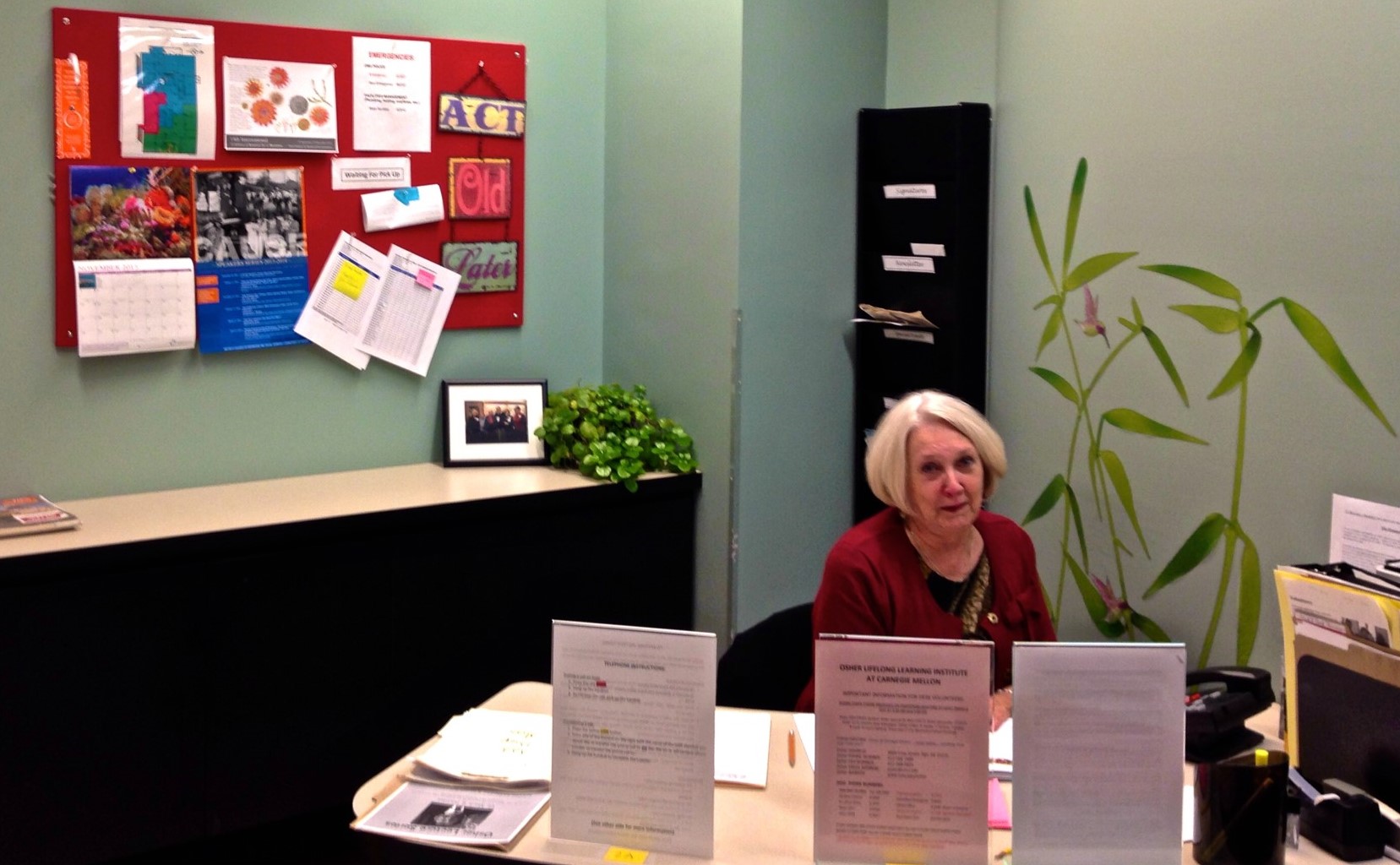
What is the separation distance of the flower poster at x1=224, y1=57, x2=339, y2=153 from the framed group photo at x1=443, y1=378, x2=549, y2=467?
823 mm

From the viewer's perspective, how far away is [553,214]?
4.15 m

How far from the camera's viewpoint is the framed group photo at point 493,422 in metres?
3.94

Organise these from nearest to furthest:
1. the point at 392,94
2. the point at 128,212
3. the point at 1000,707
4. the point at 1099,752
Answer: the point at 1099,752 → the point at 1000,707 → the point at 128,212 → the point at 392,94

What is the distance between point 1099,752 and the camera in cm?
176

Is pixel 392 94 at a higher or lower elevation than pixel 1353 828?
higher

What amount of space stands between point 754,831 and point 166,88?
2.52 m

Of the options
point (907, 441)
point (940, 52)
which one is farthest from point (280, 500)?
point (940, 52)

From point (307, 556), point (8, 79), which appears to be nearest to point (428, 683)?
point (307, 556)

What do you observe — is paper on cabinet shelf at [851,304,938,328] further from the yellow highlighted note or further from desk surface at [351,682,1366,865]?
desk surface at [351,682,1366,865]

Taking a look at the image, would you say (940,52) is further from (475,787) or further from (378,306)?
(475,787)

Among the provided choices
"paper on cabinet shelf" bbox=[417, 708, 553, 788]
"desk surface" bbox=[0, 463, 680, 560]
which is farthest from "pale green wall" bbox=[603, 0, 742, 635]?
"paper on cabinet shelf" bbox=[417, 708, 553, 788]

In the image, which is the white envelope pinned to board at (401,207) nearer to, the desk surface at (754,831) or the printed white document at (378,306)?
the printed white document at (378,306)

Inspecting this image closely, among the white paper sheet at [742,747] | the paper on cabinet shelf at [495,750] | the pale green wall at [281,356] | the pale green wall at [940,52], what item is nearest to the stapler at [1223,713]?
the white paper sheet at [742,747]

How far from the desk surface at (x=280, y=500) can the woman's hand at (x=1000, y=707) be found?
57.8 inches
